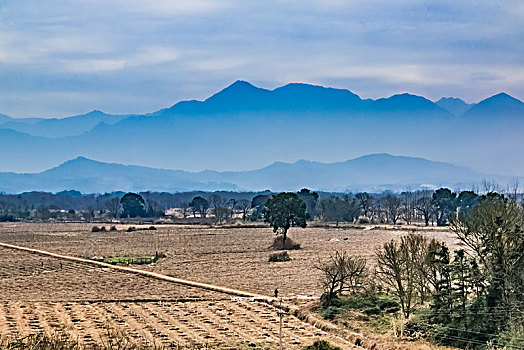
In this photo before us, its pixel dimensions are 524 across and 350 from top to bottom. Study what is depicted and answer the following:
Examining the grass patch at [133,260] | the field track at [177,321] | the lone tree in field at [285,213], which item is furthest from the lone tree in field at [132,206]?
the field track at [177,321]

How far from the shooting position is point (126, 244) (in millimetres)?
86125

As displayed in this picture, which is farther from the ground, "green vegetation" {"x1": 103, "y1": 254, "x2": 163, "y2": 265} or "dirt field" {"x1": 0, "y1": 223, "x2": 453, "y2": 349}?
"green vegetation" {"x1": 103, "y1": 254, "x2": 163, "y2": 265}

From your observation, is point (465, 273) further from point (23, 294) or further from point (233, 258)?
point (233, 258)

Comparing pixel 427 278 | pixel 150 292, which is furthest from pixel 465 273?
pixel 150 292

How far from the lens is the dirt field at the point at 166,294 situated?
32938 millimetres

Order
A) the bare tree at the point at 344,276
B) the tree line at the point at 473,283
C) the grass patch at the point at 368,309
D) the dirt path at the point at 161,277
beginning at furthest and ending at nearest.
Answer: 1. the dirt path at the point at 161,277
2. the bare tree at the point at 344,276
3. the grass patch at the point at 368,309
4. the tree line at the point at 473,283

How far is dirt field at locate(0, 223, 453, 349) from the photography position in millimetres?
32938

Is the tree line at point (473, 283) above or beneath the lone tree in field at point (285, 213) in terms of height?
beneath

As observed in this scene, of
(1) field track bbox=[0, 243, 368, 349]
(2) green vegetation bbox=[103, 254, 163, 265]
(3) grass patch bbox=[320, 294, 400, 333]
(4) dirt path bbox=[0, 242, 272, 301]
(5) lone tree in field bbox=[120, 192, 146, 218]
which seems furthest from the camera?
(5) lone tree in field bbox=[120, 192, 146, 218]

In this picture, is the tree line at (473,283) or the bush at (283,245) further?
the bush at (283,245)

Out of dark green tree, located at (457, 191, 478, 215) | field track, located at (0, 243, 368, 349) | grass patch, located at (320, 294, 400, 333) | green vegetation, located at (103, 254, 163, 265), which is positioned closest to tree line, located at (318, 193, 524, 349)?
grass patch, located at (320, 294, 400, 333)

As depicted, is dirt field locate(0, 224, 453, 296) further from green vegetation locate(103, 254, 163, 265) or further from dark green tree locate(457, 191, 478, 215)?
dark green tree locate(457, 191, 478, 215)

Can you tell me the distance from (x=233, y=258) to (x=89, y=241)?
30869mm

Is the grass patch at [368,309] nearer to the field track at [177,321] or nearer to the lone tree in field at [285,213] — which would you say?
the field track at [177,321]
